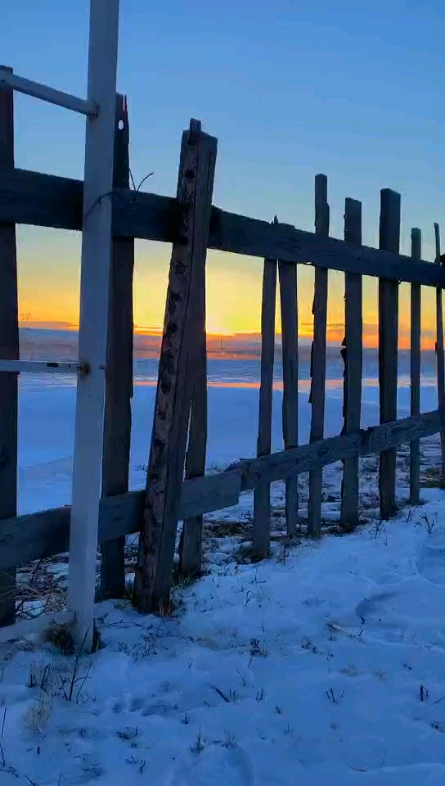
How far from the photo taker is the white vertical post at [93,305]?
9.43 feet

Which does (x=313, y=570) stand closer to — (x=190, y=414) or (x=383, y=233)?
(x=190, y=414)

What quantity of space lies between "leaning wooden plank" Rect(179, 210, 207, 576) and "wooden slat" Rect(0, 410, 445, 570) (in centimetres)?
11

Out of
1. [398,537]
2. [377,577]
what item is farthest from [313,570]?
[398,537]

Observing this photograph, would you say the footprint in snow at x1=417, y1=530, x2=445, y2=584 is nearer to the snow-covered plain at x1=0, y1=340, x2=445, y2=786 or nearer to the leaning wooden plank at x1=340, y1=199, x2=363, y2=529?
the snow-covered plain at x1=0, y1=340, x2=445, y2=786

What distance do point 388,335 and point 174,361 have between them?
2990 mm

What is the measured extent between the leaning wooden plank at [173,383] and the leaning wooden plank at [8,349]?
2.47 ft

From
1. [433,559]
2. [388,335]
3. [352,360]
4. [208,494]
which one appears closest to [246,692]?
[208,494]

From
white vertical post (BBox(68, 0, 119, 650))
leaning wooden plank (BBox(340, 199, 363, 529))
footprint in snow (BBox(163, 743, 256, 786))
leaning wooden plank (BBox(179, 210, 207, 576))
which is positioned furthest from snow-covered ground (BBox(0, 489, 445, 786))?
leaning wooden plank (BBox(340, 199, 363, 529))

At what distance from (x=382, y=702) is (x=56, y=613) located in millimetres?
1432

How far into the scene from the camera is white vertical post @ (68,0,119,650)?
2875 mm

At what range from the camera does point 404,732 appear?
240 cm

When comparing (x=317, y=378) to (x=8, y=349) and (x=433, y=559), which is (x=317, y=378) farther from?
(x=8, y=349)

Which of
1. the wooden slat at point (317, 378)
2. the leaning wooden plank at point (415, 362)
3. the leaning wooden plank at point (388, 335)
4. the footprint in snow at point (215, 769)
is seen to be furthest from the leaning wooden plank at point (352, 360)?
the footprint in snow at point (215, 769)

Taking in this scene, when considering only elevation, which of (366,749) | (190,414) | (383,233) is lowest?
(366,749)
